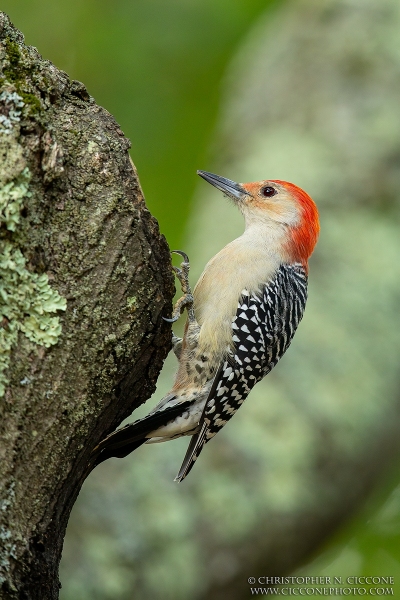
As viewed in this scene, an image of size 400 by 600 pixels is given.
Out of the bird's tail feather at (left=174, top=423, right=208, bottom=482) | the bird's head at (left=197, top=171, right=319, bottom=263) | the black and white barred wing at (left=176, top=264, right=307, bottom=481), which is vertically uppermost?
the bird's head at (left=197, top=171, right=319, bottom=263)

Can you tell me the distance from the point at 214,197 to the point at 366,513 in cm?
315

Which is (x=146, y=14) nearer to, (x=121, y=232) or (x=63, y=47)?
(x=63, y=47)

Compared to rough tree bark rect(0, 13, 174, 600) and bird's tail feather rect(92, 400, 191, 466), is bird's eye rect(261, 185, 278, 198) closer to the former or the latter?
bird's tail feather rect(92, 400, 191, 466)

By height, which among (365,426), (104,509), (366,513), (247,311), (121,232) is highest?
(121,232)

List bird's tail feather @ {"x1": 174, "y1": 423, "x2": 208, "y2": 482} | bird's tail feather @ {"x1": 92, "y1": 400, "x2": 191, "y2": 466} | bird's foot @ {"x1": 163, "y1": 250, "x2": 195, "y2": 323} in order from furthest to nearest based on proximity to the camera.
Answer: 1. bird's foot @ {"x1": 163, "y1": 250, "x2": 195, "y2": 323}
2. bird's tail feather @ {"x1": 174, "y1": 423, "x2": 208, "y2": 482}
3. bird's tail feather @ {"x1": 92, "y1": 400, "x2": 191, "y2": 466}

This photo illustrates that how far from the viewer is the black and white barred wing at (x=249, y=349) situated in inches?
173

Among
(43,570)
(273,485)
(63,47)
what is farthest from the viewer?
(63,47)

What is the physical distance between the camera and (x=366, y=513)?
530cm

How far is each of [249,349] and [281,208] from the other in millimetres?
1270

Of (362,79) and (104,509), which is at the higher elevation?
(362,79)

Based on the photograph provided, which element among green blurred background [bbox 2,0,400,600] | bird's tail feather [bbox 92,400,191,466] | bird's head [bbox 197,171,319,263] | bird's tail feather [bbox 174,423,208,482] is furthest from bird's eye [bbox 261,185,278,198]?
bird's tail feather [bbox 174,423,208,482]

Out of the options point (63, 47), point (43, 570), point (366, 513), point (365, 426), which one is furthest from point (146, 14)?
point (43, 570)

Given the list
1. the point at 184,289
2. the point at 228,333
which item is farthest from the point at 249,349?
the point at 184,289

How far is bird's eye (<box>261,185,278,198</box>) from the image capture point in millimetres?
5275
